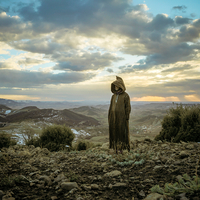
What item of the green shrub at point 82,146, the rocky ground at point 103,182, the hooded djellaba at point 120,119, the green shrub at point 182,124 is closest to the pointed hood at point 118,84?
the hooded djellaba at point 120,119

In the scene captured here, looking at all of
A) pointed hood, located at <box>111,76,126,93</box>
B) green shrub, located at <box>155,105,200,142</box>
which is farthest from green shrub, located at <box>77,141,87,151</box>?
pointed hood, located at <box>111,76,126,93</box>

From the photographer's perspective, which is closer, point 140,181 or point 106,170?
point 140,181

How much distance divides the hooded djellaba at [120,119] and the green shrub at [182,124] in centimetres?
297

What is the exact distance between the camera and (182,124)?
885 centimetres

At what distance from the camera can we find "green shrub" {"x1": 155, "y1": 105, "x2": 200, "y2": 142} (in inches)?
325

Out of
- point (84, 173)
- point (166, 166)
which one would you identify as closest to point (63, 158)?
point (84, 173)

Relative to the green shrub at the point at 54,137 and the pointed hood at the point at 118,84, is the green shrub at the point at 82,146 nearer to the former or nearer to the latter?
the green shrub at the point at 54,137

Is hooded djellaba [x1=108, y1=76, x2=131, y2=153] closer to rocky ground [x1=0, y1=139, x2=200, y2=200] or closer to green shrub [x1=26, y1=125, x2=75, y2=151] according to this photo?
rocky ground [x1=0, y1=139, x2=200, y2=200]

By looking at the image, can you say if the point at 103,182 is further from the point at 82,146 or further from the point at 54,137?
the point at 54,137

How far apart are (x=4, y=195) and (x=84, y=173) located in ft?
6.96

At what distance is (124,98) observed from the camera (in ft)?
23.3

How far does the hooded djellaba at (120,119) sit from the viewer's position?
691cm

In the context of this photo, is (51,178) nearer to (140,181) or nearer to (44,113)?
(140,181)

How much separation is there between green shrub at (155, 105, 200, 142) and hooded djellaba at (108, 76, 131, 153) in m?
2.97
